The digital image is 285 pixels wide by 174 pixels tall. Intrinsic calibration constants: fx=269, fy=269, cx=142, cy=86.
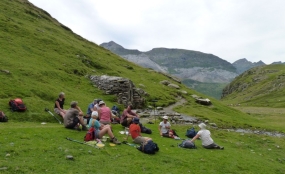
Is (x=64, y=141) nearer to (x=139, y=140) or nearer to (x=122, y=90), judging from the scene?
(x=139, y=140)

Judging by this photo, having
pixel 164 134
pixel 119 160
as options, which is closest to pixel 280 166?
pixel 164 134

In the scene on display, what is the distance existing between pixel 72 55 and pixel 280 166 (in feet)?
195

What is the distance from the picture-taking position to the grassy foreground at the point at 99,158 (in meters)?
14.8

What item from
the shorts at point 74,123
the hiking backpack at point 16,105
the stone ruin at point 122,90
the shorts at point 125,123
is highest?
the stone ruin at point 122,90

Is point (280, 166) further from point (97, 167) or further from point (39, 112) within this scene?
point (39, 112)

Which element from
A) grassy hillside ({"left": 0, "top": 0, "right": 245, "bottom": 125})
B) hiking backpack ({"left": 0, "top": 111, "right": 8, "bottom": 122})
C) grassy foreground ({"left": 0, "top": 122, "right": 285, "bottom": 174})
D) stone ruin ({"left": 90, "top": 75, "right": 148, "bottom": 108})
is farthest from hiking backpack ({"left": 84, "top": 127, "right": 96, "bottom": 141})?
stone ruin ({"left": 90, "top": 75, "right": 148, "bottom": 108})

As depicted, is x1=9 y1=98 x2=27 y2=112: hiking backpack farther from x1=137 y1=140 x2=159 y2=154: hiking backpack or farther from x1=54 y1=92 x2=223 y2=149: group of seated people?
x1=137 y1=140 x2=159 y2=154: hiking backpack

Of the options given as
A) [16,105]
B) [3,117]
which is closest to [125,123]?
[16,105]

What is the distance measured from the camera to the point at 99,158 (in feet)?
55.8

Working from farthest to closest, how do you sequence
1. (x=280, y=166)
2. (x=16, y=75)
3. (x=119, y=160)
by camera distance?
(x=16, y=75), (x=280, y=166), (x=119, y=160)

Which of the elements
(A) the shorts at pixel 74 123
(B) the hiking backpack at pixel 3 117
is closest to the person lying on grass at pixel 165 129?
(A) the shorts at pixel 74 123

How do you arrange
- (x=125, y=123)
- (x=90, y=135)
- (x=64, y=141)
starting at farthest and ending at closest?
(x=125, y=123) < (x=90, y=135) < (x=64, y=141)

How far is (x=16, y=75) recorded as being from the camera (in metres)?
41.1

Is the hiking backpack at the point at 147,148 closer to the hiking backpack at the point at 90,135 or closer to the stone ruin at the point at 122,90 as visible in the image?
the hiking backpack at the point at 90,135
